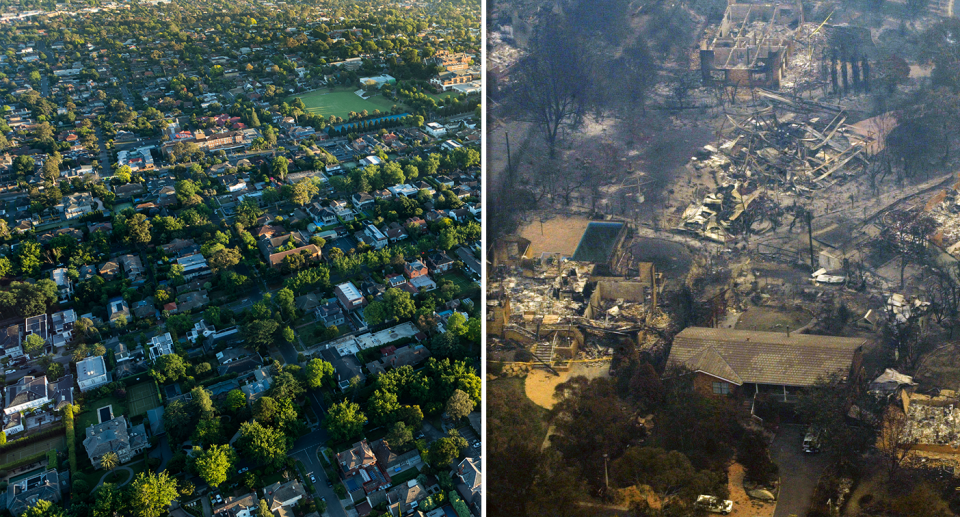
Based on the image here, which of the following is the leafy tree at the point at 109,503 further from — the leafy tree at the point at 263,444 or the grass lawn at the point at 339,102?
the grass lawn at the point at 339,102

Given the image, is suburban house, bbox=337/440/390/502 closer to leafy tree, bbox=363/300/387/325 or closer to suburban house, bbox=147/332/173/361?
leafy tree, bbox=363/300/387/325

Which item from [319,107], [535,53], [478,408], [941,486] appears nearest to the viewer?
[941,486]

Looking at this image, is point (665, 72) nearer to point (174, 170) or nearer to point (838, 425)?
point (838, 425)

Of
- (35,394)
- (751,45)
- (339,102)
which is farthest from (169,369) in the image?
(339,102)

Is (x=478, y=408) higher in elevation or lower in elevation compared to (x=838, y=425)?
lower

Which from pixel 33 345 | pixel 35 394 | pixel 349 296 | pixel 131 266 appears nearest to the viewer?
pixel 35 394

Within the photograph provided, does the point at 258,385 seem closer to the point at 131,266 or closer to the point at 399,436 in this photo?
the point at 399,436

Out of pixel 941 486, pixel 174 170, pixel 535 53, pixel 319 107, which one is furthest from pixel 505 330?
pixel 319 107
